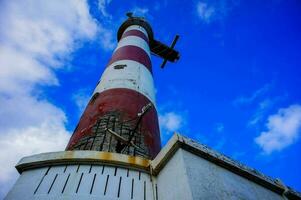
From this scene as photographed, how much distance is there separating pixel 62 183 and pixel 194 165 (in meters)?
1.16

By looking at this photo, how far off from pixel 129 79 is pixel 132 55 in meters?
1.47

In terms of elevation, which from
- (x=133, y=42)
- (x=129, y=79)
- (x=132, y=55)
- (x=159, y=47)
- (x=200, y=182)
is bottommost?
(x=200, y=182)

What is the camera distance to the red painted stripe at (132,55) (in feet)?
19.9

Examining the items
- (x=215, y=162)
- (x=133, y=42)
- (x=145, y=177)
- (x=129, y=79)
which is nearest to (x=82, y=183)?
(x=145, y=177)

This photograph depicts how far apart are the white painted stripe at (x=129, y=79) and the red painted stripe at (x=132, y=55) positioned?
0.86ft

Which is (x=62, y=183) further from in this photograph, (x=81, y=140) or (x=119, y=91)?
(x=119, y=91)

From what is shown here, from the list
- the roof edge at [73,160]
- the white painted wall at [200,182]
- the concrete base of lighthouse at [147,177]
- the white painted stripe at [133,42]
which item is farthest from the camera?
the white painted stripe at [133,42]

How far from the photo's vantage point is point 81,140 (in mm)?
3561

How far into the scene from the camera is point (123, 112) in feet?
13.1

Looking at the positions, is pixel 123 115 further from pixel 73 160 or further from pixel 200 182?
pixel 200 182

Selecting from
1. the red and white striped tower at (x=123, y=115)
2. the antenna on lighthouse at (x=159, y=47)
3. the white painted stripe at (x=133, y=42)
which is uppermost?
the antenna on lighthouse at (x=159, y=47)

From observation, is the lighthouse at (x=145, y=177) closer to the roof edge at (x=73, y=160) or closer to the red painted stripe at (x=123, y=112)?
the roof edge at (x=73, y=160)

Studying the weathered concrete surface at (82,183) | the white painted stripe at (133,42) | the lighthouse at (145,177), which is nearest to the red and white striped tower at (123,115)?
the lighthouse at (145,177)

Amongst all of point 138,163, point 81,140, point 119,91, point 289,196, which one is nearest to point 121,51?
point 119,91
